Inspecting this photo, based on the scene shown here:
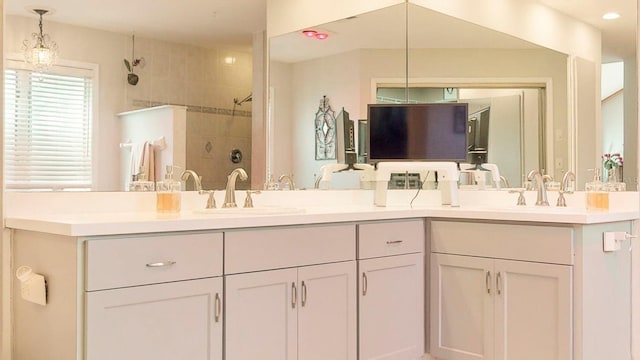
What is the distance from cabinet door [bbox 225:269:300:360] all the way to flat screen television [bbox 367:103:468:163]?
49.2 inches

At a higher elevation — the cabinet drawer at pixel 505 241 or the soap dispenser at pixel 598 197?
the soap dispenser at pixel 598 197

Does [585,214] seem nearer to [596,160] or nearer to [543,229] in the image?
[543,229]

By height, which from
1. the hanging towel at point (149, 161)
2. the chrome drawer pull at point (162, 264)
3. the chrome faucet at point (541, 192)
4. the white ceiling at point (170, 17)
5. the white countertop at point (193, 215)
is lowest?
the chrome drawer pull at point (162, 264)

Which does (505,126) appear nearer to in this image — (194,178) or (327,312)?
(327,312)

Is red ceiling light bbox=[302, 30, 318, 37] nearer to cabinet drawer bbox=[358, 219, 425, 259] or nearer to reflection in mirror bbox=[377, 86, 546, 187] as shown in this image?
reflection in mirror bbox=[377, 86, 546, 187]

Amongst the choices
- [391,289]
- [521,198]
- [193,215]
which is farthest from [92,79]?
[521,198]

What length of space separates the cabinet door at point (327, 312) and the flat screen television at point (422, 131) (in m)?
0.98

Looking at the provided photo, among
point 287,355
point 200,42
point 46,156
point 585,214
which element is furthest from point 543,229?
point 46,156

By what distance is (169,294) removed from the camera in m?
2.04

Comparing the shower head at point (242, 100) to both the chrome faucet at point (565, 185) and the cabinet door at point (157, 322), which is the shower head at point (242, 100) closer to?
the cabinet door at point (157, 322)

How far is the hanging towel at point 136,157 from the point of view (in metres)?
2.55

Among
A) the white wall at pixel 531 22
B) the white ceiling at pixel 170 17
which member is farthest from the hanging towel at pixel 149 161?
the white wall at pixel 531 22

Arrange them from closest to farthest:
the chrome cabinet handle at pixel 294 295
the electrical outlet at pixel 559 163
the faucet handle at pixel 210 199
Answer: the chrome cabinet handle at pixel 294 295, the faucet handle at pixel 210 199, the electrical outlet at pixel 559 163

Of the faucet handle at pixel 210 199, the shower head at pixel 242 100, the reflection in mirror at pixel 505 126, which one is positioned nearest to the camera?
the faucet handle at pixel 210 199
